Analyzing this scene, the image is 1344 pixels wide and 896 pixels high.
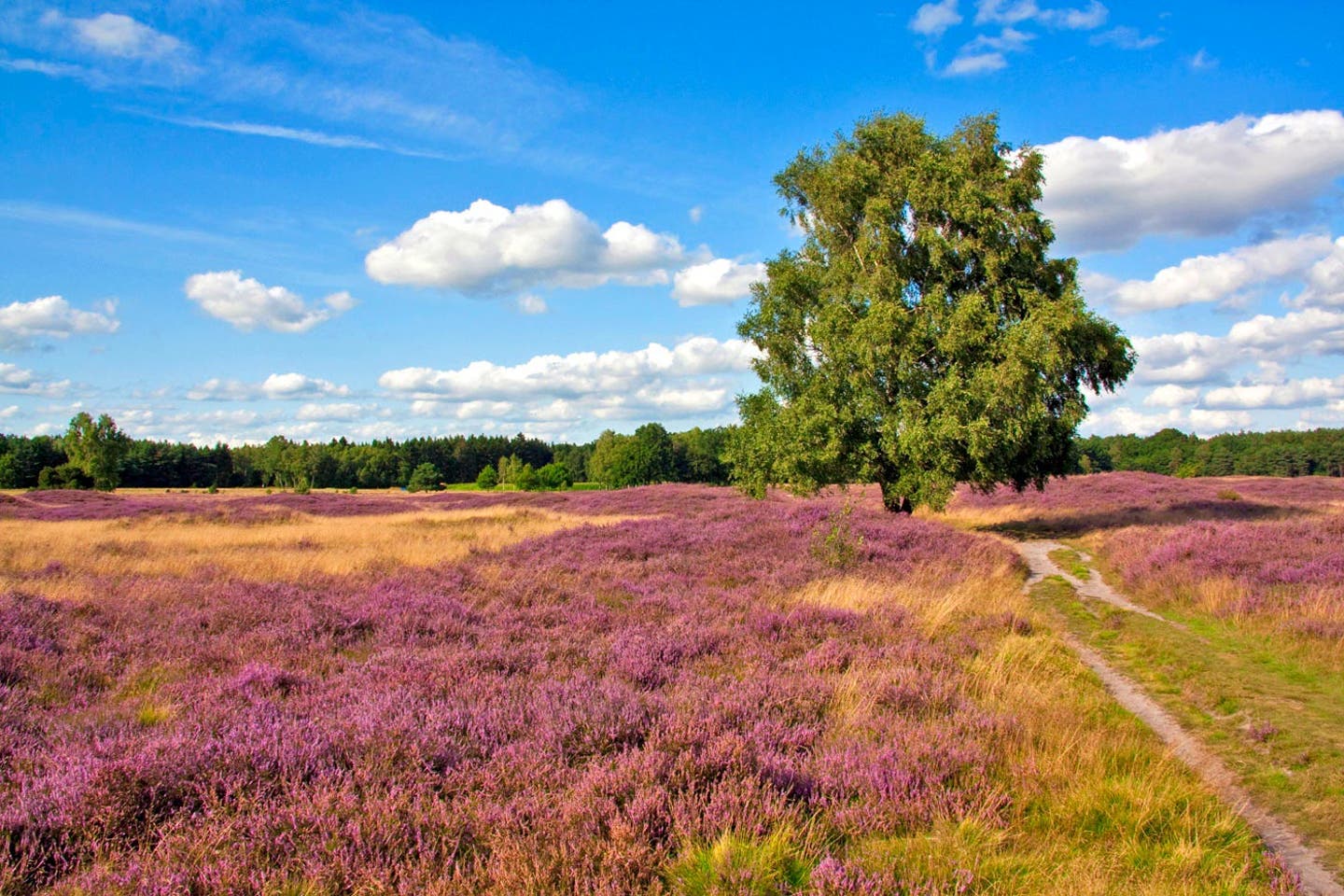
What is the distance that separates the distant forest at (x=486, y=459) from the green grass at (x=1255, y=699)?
83.1 meters

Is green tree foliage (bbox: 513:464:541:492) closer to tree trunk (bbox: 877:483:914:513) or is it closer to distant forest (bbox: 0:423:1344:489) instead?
distant forest (bbox: 0:423:1344:489)

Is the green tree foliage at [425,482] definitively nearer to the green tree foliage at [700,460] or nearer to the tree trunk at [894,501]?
the green tree foliage at [700,460]

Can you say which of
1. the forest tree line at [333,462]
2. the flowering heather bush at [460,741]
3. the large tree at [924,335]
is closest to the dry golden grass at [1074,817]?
the flowering heather bush at [460,741]

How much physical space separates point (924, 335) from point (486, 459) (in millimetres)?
133636

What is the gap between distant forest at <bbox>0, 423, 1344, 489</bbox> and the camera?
4117 inches

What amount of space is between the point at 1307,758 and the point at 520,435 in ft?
560

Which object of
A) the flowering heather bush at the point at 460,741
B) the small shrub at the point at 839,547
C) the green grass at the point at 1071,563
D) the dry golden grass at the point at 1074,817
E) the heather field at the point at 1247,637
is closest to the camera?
the flowering heather bush at the point at 460,741

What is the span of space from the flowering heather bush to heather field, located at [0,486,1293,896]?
27 mm

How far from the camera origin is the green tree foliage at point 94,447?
2859 inches

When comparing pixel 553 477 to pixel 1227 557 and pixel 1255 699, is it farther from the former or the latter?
pixel 1255 699

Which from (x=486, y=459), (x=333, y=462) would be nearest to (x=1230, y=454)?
(x=486, y=459)

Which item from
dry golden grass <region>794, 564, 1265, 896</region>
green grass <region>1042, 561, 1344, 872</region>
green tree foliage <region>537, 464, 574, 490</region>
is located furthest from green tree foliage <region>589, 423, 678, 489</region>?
dry golden grass <region>794, 564, 1265, 896</region>

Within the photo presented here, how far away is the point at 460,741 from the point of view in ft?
17.6

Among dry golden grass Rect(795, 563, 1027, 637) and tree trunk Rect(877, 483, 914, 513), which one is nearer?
dry golden grass Rect(795, 563, 1027, 637)
